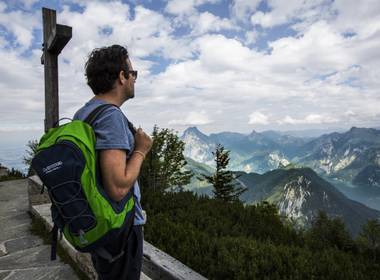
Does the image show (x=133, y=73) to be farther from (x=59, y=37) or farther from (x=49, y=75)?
(x=49, y=75)

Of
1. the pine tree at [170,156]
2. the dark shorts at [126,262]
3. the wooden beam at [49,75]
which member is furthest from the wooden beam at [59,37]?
the pine tree at [170,156]

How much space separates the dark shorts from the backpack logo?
633 millimetres

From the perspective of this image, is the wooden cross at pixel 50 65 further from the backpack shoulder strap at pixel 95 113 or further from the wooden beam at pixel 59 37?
the backpack shoulder strap at pixel 95 113

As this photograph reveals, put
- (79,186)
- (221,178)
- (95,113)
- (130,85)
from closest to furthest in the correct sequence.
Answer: (79,186) → (95,113) → (130,85) → (221,178)

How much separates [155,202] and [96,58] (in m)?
7.17

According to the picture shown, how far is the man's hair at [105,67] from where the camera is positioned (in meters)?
2.15

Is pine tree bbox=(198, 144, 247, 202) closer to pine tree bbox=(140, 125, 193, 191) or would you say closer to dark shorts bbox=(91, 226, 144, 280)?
pine tree bbox=(140, 125, 193, 191)

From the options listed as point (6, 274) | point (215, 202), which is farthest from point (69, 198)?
point (215, 202)

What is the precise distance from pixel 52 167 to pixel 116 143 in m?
0.39

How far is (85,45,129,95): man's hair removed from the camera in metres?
2.15

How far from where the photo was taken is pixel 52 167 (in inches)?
74.4

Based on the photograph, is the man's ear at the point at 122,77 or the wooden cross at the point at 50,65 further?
the wooden cross at the point at 50,65

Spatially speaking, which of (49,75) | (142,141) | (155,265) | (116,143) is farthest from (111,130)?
(49,75)

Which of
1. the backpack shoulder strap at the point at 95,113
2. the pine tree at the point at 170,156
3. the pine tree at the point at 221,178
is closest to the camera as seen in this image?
the backpack shoulder strap at the point at 95,113
